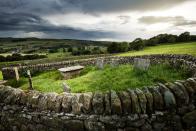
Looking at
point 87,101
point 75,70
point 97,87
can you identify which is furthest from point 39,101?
point 75,70

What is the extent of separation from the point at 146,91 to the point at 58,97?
211 cm

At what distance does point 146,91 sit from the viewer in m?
5.66

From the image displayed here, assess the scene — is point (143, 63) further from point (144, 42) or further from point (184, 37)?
point (184, 37)

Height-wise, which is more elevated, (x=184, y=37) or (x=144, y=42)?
(x=184, y=37)

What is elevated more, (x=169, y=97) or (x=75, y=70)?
(x=169, y=97)

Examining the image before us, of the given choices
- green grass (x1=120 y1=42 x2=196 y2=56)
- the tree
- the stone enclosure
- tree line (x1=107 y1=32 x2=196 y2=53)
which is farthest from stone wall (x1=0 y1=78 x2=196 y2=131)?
the tree

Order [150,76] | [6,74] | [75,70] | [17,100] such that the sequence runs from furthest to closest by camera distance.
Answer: [6,74], [75,70], [150,76], [17,100]

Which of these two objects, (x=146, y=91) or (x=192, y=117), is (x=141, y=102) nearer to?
(x=146, y=91)

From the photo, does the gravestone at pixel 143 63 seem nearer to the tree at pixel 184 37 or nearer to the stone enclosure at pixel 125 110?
the stone enclosure at pixel 125 110

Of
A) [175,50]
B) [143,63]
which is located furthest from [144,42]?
[143,63]

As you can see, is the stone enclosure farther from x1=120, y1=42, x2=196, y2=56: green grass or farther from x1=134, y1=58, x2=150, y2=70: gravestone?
x1=120, y1=42, x2=196, y2=56: green grass

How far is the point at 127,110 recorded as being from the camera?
17.8 ft

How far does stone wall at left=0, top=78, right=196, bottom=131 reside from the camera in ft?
17.8

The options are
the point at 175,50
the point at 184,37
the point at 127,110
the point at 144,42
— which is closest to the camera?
the point at 127,110
